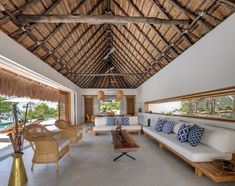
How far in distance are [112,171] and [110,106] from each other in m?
11.2

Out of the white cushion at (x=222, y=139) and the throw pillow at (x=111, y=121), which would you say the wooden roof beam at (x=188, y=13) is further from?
the throw pillow at (x=111, y=121)

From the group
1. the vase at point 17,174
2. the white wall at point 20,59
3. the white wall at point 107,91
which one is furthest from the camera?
the white wall at point 107,91

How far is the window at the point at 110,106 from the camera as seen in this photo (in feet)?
46.4

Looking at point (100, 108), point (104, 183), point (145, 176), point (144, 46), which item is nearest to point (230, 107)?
point (145, 176)

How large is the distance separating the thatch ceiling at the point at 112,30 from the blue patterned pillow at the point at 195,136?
2.21 meters

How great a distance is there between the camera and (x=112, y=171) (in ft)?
11.0

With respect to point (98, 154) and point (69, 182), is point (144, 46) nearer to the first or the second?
point (98, 154)

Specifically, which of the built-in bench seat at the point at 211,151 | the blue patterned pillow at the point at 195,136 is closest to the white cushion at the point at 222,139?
the built-in bench seat at the point at 211,151

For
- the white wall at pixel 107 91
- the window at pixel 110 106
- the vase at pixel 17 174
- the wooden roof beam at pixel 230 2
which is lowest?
the vase at pixel 17 174

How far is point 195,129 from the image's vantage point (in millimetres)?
3770

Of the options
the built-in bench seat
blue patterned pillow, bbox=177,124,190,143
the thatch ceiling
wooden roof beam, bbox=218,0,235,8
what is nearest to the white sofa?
the thatch ceiling

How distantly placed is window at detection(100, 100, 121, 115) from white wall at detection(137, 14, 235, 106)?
8439 millimetres

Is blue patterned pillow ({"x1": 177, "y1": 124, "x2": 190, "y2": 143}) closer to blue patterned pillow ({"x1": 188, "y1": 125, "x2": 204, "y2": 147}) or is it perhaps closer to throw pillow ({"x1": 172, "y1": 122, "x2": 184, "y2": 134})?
blue patterned pillow ({"x1": 188, "y1": 125, "x2": 204, "y2": 147})

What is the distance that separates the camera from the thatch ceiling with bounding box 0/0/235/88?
3436 mm
